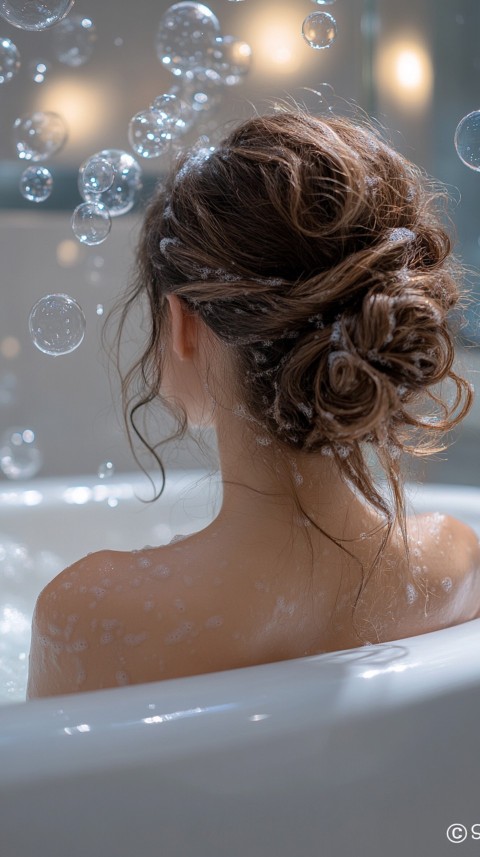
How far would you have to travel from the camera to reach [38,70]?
281cm

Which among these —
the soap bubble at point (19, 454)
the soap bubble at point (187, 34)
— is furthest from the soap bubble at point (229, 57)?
the soap bubble at point (19, 454)

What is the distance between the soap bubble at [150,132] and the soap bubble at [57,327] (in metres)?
0.49

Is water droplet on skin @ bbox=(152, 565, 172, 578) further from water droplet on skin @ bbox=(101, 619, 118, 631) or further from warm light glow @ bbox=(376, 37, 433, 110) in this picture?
warm light glow @ bbox=(376, 37, 433, 110)

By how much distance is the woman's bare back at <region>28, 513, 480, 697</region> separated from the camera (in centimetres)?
77

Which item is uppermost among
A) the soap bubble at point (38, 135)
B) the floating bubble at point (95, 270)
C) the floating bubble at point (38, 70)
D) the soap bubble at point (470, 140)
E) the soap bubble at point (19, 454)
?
the floating bubble at point (38, 70)

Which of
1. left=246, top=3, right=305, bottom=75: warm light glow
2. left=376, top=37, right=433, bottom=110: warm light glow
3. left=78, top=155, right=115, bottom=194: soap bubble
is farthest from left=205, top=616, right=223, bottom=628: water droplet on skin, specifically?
left=246, top=3, right=305, bottom=75: warm light glow

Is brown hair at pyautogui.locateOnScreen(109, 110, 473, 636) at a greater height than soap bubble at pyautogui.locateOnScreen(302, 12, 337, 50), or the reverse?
soap bubble at pyautogui.locateOnScreen(302, 12, 337, 50)

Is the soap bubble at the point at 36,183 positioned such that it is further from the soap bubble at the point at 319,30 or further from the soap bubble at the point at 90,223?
the soap bubble at the point at 319,30

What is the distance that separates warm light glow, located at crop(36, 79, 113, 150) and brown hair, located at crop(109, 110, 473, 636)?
216 cm

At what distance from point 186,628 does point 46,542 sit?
1176mm

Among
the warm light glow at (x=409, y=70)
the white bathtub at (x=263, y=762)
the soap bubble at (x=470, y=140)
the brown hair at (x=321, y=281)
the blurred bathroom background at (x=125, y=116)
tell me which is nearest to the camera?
the white bathtub at (x=263, y=762)

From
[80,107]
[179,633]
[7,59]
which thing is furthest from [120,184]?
[80,107]

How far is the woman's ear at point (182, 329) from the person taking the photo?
877 mm

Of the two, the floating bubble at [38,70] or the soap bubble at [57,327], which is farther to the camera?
the floating bubble at [38,70]
